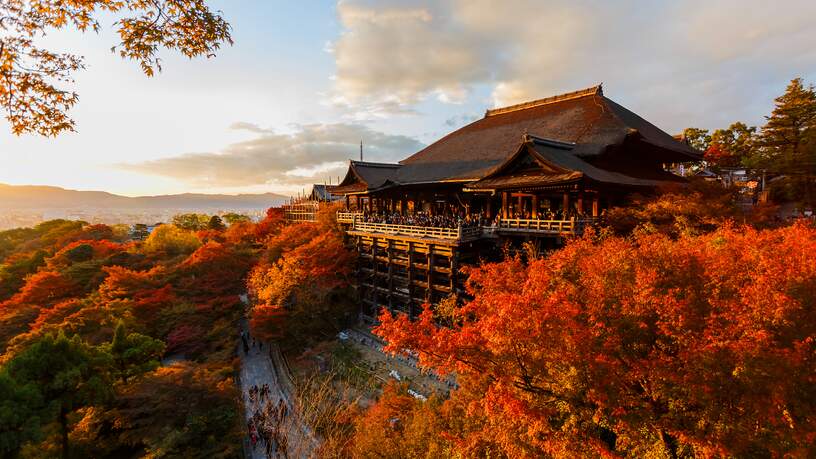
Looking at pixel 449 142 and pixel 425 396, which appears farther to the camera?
pixel 449 142

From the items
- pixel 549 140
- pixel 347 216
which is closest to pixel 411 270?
pixel 347 216

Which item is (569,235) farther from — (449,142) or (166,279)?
(166,279)

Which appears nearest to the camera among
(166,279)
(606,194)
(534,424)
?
(534,424)

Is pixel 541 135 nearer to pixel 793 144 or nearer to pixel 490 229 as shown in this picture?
pixel 490 229

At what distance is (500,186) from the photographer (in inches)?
679

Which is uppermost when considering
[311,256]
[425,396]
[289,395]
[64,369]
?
[311,256]

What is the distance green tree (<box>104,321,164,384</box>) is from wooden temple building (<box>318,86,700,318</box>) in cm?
1235

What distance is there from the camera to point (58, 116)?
6113mm

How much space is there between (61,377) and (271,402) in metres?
7.69

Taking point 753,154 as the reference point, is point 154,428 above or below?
below

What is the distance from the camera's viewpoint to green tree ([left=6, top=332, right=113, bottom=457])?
1033cm

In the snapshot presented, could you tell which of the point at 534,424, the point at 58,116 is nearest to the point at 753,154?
the point at 534,424

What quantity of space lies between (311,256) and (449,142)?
15.9m

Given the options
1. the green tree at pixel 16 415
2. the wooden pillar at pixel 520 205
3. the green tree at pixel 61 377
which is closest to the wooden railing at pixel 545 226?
the wooden pillar at pixel 520 205
